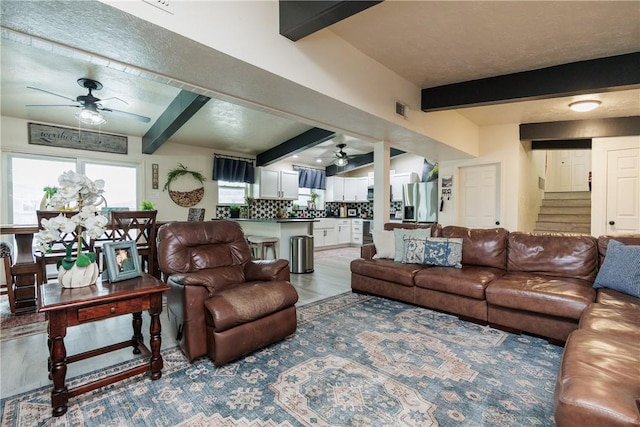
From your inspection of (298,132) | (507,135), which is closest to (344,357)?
(298,132)

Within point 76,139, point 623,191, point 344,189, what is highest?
point 76,139

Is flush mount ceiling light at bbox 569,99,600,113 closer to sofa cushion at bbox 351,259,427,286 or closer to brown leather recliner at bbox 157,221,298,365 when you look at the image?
sofa cushion at bbox 351,259,427,286

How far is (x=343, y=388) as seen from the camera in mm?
1785

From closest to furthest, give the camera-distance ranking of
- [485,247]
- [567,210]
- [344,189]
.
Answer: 1. [485,247]
2. [567,210]
3. [344,189]

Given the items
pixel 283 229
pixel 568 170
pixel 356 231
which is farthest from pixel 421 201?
pixel 568 170

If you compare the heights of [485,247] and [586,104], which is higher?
[586,104]

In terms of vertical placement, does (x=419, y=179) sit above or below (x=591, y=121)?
below

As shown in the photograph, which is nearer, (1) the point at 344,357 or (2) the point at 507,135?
(1) the point at 344,357

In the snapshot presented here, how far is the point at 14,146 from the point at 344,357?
18.0ft

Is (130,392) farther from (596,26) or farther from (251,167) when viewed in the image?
(251,167)

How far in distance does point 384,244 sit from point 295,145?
10.0ft

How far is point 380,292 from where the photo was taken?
3.48 metres

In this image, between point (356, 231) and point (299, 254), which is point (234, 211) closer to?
point (299, 254)

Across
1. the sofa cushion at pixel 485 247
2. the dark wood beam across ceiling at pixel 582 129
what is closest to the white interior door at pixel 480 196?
the dark wood beam across ceiling at pixel 582 129
